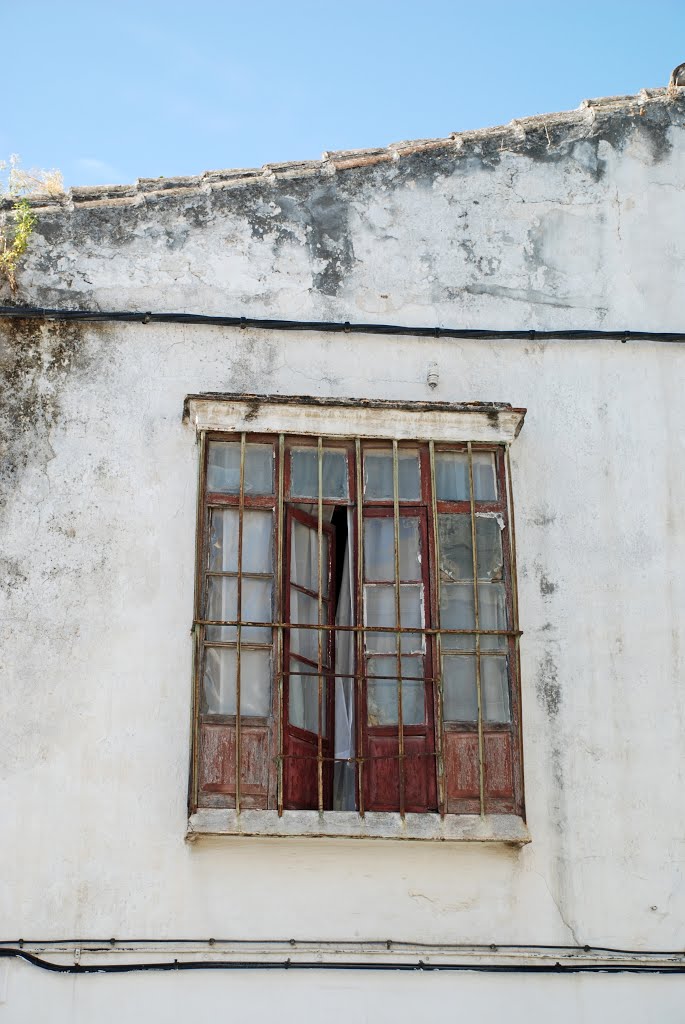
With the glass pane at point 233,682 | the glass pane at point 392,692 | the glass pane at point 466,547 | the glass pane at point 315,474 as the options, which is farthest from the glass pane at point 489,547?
the glass pane at point 233,682

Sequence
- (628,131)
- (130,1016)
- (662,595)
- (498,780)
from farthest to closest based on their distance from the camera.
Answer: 1. (628,131)
2. (662,595)
3. (498,780)
4. (130,1016)

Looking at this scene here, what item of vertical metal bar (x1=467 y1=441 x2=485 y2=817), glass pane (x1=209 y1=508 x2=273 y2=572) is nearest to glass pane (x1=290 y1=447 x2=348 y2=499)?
glass pane (x1=209 y1=508 x2=273 y2=572)

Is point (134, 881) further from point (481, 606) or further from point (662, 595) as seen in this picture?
point (662, 595)

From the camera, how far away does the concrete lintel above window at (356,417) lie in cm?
708

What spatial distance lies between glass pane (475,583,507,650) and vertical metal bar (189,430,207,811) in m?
1.33

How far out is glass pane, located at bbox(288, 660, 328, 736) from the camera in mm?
6789

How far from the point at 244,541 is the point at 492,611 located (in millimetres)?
1241

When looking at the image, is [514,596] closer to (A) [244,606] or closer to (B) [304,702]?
(B) [304,702]

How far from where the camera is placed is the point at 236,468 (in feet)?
23.3

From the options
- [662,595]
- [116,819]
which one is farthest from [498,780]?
[116,819]

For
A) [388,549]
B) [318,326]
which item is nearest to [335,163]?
[318,326]

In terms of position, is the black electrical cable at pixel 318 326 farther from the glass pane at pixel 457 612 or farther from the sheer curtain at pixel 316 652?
the glass pane at pixel 457 612

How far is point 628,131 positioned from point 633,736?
3.33 meters

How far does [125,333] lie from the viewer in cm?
732
